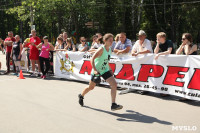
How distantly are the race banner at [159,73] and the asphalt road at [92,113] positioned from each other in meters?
0.32

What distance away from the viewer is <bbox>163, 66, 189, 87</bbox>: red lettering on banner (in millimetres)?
6491

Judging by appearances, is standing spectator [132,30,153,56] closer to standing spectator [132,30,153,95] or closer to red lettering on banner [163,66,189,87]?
standing spectator [132,30,153,95]

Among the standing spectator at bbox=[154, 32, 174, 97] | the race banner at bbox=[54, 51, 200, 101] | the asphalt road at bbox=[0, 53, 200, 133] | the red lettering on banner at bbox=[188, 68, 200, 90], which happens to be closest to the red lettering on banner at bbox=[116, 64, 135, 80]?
the race banner at bbox=[54, 51, 200, 101]

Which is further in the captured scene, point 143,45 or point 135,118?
point 143,45

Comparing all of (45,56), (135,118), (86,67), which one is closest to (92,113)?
(135,118)

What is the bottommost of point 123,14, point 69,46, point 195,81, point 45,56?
point 195,81

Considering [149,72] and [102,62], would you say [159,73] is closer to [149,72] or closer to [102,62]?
[149,72]

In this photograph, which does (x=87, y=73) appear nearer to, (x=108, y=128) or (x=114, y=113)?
(x=114, y=113)

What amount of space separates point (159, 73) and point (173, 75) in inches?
17.3

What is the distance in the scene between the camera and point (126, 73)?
7.82m

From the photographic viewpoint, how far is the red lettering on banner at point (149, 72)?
6.97 metres

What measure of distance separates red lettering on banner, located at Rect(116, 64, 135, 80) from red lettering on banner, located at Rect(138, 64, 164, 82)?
0.35 metres

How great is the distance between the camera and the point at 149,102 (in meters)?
6.42

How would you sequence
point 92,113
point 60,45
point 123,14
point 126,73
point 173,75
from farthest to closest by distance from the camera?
point 123,14 < point 60,45 < point 126,73 < point 173,75 < point 92,113
